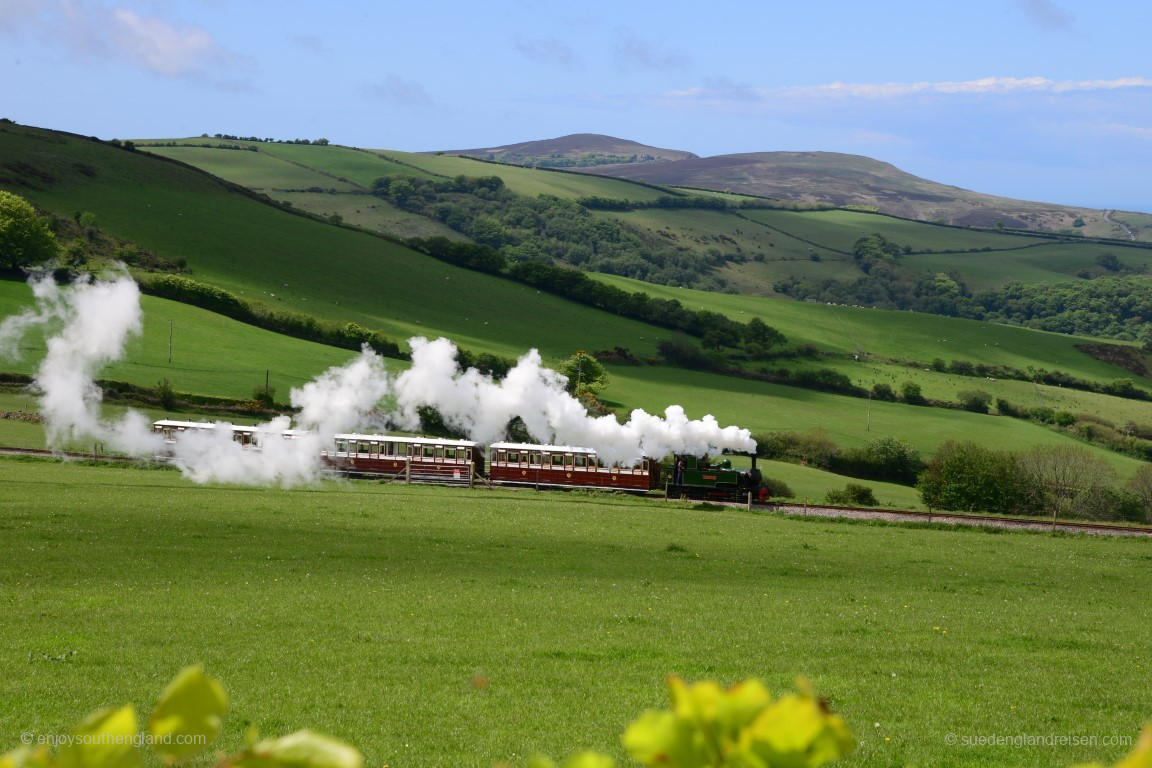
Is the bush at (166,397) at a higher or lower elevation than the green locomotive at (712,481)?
higher

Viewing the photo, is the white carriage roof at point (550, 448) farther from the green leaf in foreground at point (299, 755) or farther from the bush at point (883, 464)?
the green leaf in foreground at point (299, 755)

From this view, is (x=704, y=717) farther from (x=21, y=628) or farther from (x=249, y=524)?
(x=249, y=524)

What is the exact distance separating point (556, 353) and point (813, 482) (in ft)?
131

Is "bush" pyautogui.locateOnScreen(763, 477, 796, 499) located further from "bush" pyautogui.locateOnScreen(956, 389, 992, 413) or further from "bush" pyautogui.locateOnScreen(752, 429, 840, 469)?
"bush" pyautogui.locateOnScreen(956, 389, 992, 413)

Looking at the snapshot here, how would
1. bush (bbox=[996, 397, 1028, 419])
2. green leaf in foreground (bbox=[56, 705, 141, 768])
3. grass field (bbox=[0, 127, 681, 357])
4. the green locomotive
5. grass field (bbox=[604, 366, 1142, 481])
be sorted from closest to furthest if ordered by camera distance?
1. green leaf in foreground (bbox=[56, 705, 141, 768])
2. the green locomotive
3. grass field (bbox=[604, 366, 1142, 481])
4. bush (bbox=[996, 397, 1028, 419])
5. grass field (bbox=[0, 127, 681, 357])

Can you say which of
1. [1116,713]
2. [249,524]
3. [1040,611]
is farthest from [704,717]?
[249,524]

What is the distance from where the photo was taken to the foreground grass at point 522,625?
14523mm

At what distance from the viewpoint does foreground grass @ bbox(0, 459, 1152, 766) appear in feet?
47.6

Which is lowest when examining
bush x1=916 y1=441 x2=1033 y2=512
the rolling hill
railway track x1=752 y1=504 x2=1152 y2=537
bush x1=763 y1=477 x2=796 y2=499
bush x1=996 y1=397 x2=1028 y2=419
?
bush x1=763 y1=477 x2=796 y2=499

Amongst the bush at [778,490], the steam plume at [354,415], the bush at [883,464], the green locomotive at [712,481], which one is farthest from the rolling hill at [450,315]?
the green locomotive at [712,481]

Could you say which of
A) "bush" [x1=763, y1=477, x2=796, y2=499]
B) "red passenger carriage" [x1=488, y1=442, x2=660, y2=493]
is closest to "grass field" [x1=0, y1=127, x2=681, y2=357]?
"bush" [x1=763, y1=477, x2=796, y2=499]

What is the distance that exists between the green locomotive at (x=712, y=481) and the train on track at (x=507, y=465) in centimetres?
6

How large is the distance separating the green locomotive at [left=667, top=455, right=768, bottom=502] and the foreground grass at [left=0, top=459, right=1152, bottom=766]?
64.5ft

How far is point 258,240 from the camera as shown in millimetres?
133250
